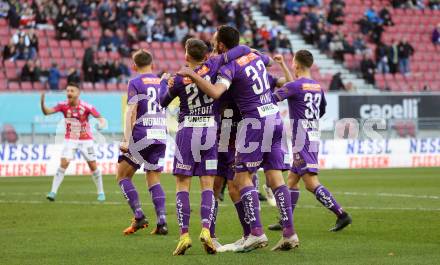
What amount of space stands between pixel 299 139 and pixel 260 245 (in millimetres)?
2614

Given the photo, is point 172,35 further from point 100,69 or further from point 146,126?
point 146,126

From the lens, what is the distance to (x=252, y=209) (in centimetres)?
1030

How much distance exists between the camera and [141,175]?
28.3 meters

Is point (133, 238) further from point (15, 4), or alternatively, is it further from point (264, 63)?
point (15, 4)

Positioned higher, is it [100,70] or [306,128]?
[306,128]

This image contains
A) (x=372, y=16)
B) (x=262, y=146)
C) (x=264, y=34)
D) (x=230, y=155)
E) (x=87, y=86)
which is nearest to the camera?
(x=262, y=146)

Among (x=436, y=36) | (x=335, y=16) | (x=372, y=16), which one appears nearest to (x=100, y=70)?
(x=335, y=16)

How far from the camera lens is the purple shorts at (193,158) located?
10305mm

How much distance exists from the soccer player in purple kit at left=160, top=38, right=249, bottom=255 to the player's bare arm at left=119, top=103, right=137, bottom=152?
202 cm

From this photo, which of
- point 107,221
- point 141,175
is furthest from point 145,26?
point 107,221

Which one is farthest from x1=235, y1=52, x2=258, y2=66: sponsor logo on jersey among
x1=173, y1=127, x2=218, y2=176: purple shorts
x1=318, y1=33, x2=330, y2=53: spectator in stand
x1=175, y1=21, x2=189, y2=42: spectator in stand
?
x1=318, y1=33, x2=330, y2=53: spectator in stand

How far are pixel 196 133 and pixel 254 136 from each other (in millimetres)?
652

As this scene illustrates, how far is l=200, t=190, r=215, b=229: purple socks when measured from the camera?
401 inches

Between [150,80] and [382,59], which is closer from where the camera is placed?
[150,80]
